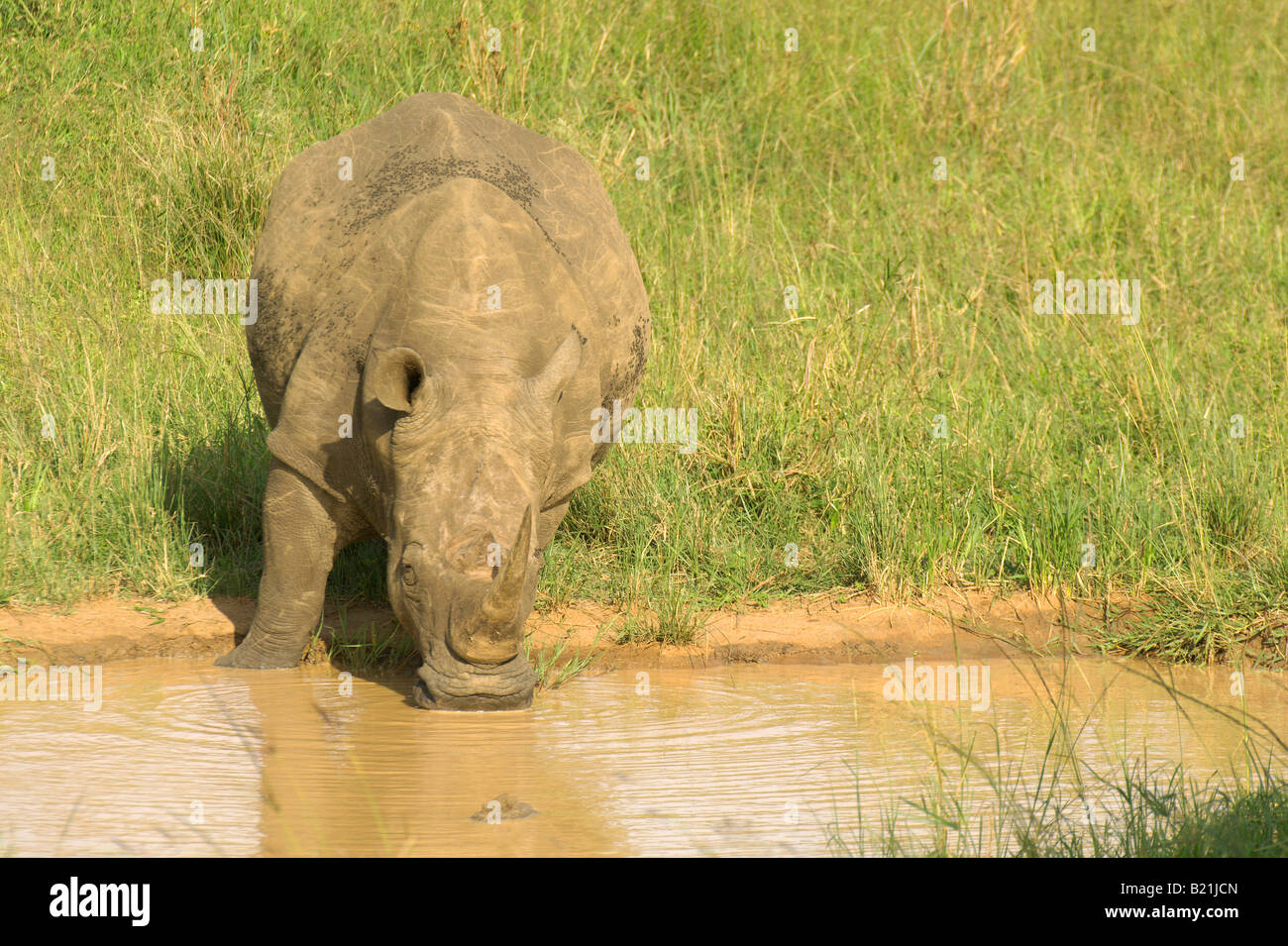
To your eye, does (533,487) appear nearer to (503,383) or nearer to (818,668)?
(503,383)

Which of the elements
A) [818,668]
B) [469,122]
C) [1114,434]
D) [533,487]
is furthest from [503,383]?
[1114,434]

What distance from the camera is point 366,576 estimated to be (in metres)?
6.42

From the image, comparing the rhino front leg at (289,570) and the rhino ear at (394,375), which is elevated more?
the rhino ear at (394,375)

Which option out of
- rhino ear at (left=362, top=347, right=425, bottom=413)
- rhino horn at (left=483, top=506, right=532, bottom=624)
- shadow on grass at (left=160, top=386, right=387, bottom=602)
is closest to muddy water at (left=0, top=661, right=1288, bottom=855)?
rhino horn at (left=483, top=506, right=532, bottom=624)

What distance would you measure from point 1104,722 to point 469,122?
10.5 feet

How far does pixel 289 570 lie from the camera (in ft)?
18.5

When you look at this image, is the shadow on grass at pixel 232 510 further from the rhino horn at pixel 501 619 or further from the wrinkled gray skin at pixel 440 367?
the rhino horn at pixel 501 619

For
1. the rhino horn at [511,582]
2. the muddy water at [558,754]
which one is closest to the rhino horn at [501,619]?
the rhino horn at [511,582]

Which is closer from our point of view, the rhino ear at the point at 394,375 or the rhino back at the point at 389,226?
the rhino ear at the point at 394,375

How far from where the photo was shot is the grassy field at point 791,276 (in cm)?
654

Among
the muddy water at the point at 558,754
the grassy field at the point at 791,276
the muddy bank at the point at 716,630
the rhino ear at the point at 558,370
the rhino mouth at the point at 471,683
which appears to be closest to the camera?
the muddy water at the point at 558,754

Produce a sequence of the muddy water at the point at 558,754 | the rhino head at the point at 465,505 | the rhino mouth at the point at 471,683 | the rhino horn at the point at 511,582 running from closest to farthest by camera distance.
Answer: the muddy water at the point at 558,754 → the rhino horn at the point at 511,582 → the rhino head at the point at 465,505 → the rhino mouth at the point at 471,683

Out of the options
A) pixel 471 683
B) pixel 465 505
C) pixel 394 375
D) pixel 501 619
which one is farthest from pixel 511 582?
pixel 394 375

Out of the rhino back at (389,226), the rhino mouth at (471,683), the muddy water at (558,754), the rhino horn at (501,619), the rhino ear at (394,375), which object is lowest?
the muddy water at (558,754)
